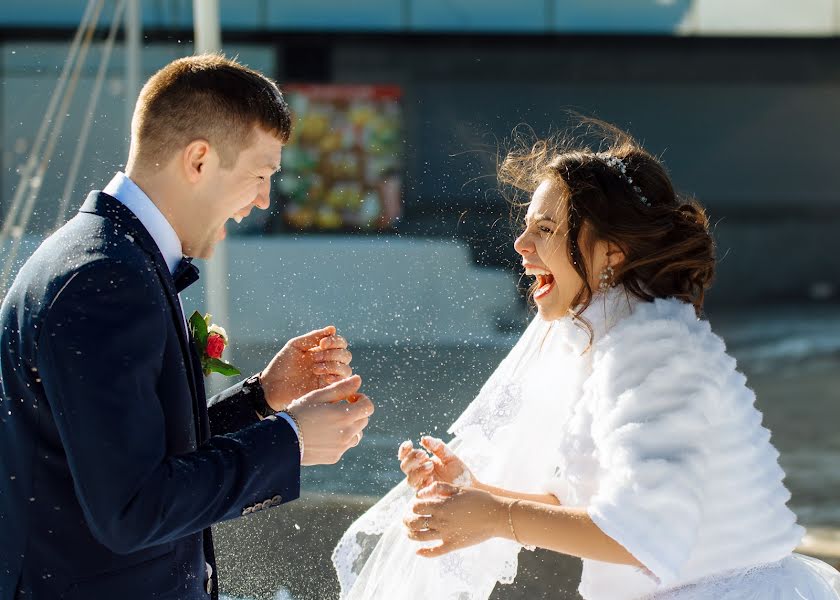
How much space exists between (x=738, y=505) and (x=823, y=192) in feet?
48.6

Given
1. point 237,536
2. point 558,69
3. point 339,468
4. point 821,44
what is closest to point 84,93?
point 558,69

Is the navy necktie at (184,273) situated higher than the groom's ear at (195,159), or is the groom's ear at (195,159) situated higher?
the groom's ear at (195,159)

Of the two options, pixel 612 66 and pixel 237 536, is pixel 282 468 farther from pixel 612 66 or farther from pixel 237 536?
pixel 612 66

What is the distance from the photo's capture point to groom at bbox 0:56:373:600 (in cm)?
158

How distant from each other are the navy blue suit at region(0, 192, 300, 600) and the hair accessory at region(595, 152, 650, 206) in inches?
37.0

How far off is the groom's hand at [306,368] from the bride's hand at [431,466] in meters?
0.22

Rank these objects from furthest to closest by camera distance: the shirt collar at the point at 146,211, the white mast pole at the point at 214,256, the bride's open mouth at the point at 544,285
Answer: the white mast pole at the point at 214,256, the bride's open mouth at the point at 544,285, the shirt collar at the point at 146,211

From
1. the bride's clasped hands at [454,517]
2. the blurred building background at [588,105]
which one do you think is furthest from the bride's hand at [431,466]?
the blurred building background at [588,105]

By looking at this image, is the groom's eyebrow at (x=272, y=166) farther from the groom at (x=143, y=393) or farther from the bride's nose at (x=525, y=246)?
the bride's nose at (x=525, y=246)

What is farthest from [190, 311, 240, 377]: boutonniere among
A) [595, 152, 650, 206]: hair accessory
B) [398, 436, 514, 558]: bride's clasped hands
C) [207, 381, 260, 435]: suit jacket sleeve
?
[595, 152, 650, 206]: hair accessory

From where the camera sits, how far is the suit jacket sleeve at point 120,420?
1.57m

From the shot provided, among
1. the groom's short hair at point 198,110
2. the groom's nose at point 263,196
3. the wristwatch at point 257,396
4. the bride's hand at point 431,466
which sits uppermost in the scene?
the groom's short hair at point 198,110

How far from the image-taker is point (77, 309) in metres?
1.61

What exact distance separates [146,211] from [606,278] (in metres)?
0.94
